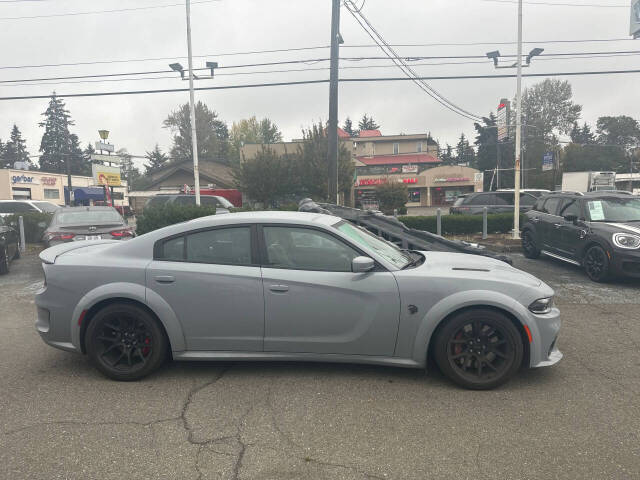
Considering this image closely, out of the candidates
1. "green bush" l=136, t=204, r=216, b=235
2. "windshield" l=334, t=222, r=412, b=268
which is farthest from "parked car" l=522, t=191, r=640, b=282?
"green bush" l=136, t=204, r=216, b=235

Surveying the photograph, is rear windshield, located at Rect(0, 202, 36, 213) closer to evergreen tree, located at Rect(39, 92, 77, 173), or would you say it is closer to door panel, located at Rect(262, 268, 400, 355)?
door panel, located at Rect(262, 268, 400, 355)

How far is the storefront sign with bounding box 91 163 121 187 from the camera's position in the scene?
2331 cm

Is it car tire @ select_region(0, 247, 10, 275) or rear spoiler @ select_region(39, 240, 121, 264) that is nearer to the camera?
rear spoiler @ select_region(39, 240, 121, 264)

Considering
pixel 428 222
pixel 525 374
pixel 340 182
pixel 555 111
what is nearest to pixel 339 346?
pixel 525 374

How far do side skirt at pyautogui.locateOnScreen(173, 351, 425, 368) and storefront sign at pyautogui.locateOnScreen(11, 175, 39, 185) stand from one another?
48.4m

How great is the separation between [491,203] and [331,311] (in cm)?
1506

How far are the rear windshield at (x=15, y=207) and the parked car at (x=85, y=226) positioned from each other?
423 inches

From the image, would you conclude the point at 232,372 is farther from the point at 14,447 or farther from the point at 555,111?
the point at 555,111

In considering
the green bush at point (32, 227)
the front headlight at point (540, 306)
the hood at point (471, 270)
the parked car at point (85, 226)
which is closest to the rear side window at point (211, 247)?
the hood at point (471, 270)

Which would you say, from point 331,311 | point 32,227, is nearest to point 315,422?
point 331,311

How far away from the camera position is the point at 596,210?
822 centimetres

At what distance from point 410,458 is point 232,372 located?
6.04ft

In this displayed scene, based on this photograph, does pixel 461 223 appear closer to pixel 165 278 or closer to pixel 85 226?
pixel 85 226

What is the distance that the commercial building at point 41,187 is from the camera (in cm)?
4041
